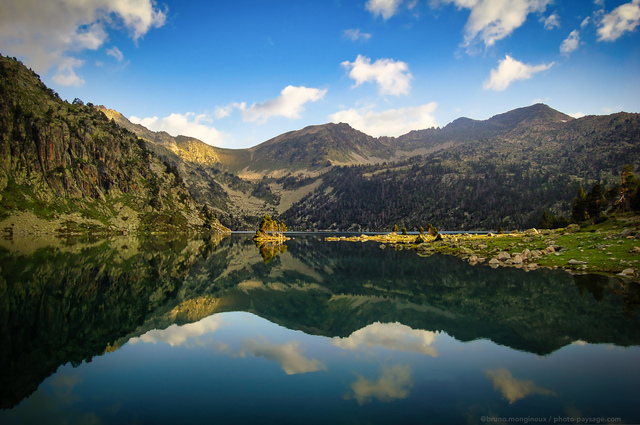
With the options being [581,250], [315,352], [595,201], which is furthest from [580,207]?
[315,352]

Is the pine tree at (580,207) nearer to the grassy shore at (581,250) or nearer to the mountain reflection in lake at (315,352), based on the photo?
the grassy shore at (581,250)

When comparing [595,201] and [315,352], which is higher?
[595,201]

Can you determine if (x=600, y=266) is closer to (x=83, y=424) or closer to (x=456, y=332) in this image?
(x=456, y=332)

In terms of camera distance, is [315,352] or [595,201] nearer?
[315,352]

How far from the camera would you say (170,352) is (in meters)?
20.5

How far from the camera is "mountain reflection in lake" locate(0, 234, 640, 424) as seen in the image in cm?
1317

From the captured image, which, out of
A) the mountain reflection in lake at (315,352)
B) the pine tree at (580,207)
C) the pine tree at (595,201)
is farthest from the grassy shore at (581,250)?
the pine tree at (580,207)

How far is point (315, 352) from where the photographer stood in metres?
20.8

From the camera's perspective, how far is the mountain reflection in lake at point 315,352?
13.2m

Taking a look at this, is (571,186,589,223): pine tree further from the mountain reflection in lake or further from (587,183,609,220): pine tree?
the mountain reflection in lake

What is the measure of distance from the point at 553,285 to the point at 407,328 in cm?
2440

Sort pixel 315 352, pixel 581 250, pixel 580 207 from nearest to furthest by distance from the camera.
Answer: pixel 315 352
pixel 581 250
pixel 580 207

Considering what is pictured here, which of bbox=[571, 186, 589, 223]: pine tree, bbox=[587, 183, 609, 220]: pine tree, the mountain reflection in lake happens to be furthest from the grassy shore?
bbox=[571, 186, 589, 223]: pine tree

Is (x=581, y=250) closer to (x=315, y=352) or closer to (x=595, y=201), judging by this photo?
(x=595, y=201)
